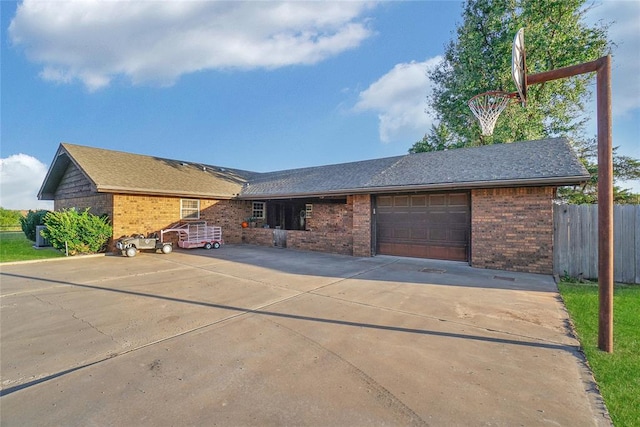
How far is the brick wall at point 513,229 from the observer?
812cm

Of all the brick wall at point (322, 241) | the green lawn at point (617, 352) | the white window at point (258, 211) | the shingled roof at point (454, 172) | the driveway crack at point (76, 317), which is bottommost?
the green lawn at point (617, 352)

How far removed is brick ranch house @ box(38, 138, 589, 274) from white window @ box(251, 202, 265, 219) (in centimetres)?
7

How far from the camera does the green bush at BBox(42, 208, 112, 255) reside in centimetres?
1087

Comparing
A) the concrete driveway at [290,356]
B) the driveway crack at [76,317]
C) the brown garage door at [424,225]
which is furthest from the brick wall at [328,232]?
the driveway crack at [76,317]

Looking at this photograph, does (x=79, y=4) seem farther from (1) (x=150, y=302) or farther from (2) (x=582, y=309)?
(2) (x=582, y=309)

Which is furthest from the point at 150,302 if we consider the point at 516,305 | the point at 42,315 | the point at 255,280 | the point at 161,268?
the point at 516,305

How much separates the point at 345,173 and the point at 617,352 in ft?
38.3

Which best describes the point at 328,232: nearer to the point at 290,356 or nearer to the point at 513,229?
the point at 513,229

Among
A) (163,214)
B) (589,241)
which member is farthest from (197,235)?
(589,241)

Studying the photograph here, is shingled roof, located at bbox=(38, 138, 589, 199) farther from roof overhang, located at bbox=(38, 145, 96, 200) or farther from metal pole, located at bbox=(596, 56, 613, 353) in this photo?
metal pole, located at bbox=(596, 56, 613, 353)

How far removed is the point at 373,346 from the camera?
141 inches

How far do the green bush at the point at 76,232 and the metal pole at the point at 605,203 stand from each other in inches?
590

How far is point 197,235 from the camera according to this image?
14.0m

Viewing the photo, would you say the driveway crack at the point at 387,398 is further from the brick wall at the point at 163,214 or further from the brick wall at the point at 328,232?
the brick wall at the point at 163,214
